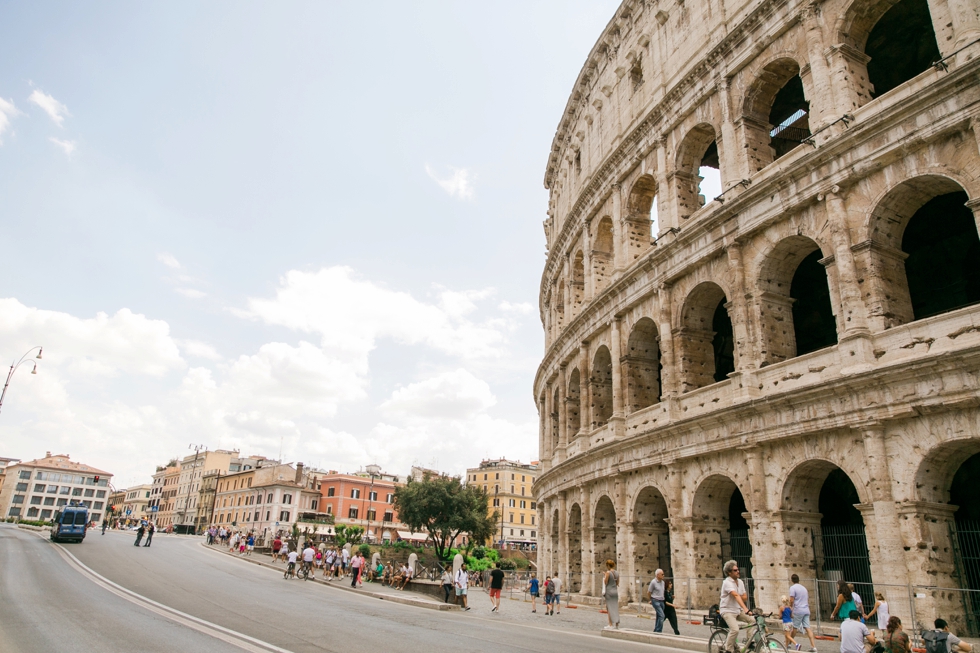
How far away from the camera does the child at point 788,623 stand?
10.3 meters

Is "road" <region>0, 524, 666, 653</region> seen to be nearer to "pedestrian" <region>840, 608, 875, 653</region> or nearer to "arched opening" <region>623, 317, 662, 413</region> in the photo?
"pedestrian" <region>840, 608, 875, 653</region>

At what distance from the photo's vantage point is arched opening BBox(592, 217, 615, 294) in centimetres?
2341

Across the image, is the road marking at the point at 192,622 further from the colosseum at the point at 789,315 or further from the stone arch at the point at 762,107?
the stone arch at the point at 762,107

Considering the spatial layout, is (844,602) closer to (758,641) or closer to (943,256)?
(758,641)

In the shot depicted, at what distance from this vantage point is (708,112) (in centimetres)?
1792

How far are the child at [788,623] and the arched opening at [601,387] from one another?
A: 366 inches

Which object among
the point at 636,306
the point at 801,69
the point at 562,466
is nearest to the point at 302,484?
the point at 562,466

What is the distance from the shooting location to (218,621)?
35.6 ft

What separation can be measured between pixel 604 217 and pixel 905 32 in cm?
1033

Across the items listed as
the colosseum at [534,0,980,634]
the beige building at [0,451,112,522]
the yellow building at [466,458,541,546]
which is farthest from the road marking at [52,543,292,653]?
the beige building at [0,451,112,522]

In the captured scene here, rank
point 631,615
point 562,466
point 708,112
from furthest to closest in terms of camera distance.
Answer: point 562,466 → point 708,112 → point 631,615

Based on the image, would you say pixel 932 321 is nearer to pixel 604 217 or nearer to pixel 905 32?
pixel 905 32

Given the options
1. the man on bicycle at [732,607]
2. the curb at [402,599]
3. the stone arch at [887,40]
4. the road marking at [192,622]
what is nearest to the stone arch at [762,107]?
the stone arch at [887,40]

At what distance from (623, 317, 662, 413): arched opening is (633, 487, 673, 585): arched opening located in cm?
265
